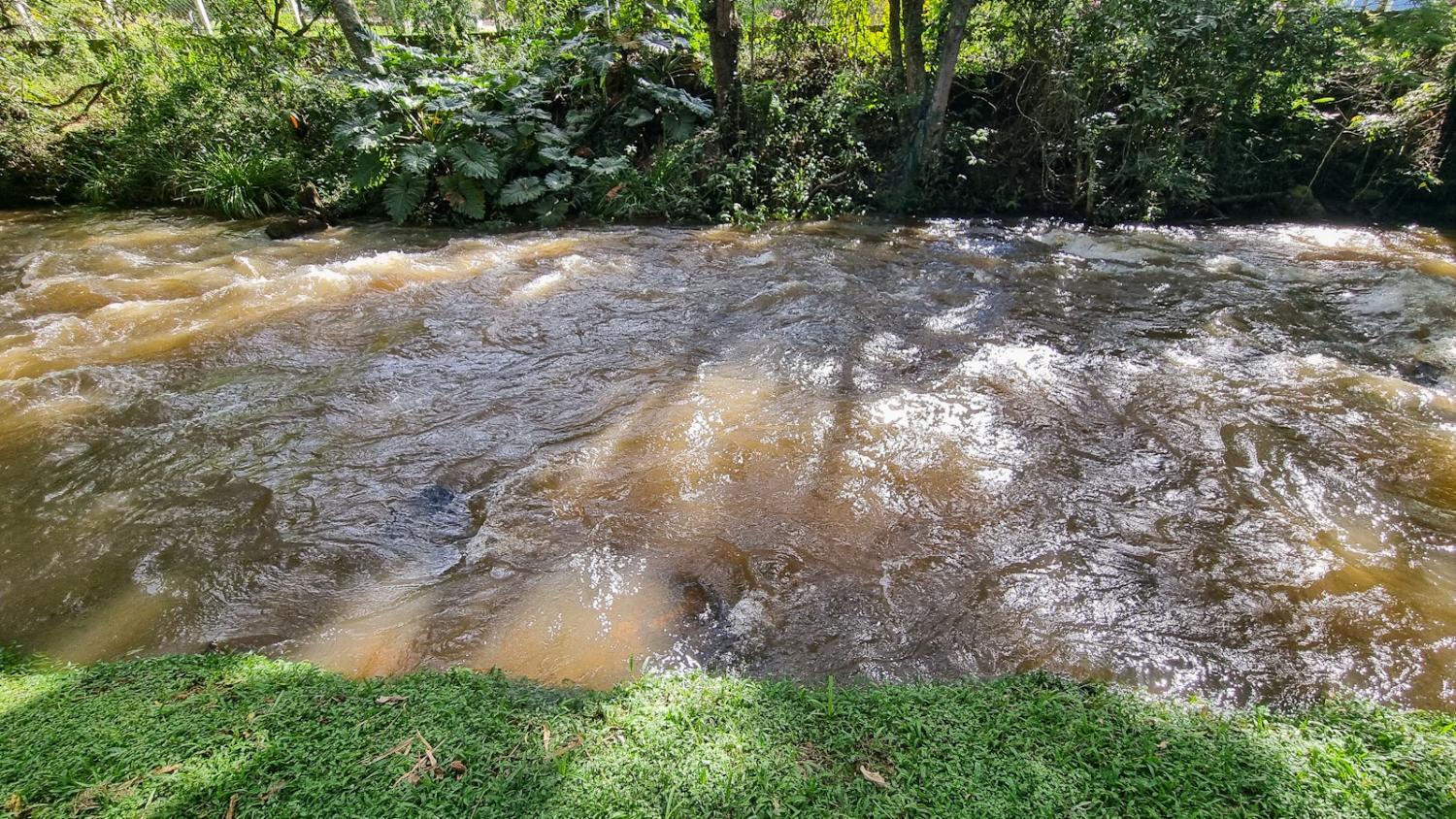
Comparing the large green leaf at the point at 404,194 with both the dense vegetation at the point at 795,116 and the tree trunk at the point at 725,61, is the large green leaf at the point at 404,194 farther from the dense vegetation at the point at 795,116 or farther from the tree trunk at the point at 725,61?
the tree trunk at the point at 725,61

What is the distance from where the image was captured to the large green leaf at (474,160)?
8.00 m

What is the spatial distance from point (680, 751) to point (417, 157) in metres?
8.28

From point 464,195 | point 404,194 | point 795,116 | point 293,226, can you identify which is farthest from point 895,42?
point 293,226

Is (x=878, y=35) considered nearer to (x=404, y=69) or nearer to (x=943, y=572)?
(x=404, y=69)

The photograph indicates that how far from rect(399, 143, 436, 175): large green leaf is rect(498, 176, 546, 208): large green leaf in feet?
2.96

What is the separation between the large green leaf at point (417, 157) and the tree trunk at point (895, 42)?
248 inches

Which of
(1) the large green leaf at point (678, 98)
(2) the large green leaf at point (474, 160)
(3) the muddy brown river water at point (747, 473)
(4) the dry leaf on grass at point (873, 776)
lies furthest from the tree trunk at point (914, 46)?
(4) the dry leaf on grass at point (873, 776)

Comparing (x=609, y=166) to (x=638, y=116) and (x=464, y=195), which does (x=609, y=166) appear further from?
(x=464, y=195)

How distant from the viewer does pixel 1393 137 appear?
765cm

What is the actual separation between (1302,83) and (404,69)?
11.4 metres

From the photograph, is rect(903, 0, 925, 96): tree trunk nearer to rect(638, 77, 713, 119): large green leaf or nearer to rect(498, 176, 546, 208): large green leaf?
rect(638, 77, 713, 119): large green leaf

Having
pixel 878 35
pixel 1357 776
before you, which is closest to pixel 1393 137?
pixel 878 35

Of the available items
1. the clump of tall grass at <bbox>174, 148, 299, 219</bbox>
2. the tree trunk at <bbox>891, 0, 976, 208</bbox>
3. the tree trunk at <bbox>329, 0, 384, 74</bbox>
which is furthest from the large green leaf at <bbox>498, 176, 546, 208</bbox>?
the tree trunk at <bbox>891, 0, 976, 208</bbox>

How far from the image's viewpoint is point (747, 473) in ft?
11.4
